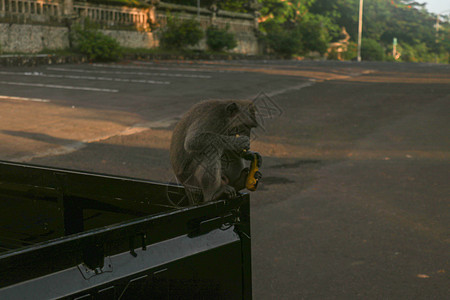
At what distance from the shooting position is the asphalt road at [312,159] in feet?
12.6

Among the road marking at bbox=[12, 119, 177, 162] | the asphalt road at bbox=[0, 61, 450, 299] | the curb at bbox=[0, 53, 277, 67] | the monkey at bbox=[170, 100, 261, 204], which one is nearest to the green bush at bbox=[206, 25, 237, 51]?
the curb at bbox=[0, 53, 277, 67]

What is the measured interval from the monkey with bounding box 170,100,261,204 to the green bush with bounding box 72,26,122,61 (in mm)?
22533

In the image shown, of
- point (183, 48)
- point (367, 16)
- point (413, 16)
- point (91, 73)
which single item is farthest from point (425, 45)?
point (91, 73)

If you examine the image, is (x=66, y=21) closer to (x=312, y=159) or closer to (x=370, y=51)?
(x=312, y=159)

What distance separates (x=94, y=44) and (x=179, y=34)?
8.59 metres

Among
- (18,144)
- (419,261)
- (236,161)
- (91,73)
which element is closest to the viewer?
(236,161)

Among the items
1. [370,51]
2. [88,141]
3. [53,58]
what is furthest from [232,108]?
[370,51]

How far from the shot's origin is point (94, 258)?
5.02 ft

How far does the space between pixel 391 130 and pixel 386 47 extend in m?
69.7

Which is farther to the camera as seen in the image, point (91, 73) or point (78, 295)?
point (91, 73)

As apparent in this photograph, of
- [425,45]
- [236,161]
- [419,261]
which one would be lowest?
[419,261]

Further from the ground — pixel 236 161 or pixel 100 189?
pixel 236 161

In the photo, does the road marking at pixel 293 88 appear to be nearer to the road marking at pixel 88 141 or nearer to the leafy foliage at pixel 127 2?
the road marking at pixel 88 141

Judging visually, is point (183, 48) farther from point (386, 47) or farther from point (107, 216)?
point (386, 47)
